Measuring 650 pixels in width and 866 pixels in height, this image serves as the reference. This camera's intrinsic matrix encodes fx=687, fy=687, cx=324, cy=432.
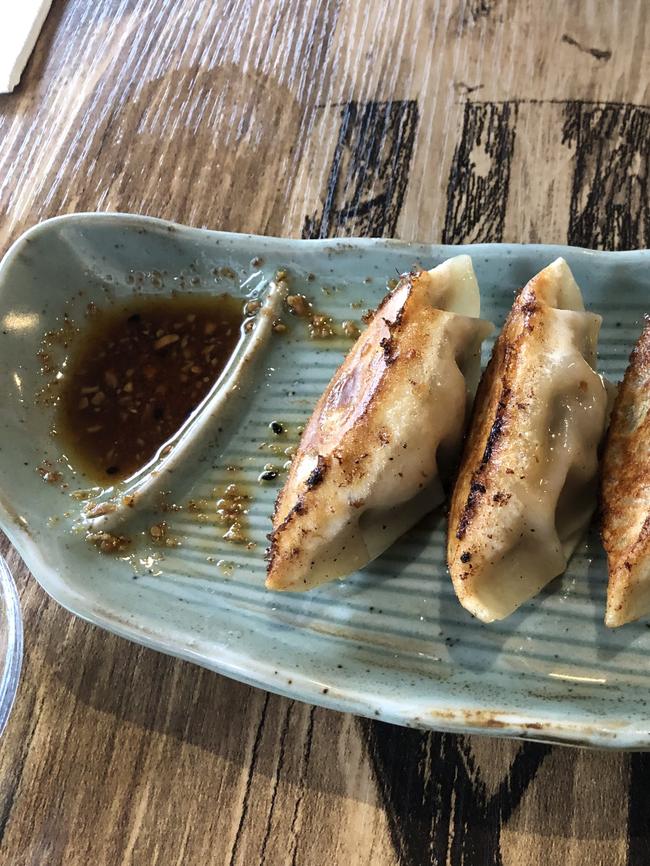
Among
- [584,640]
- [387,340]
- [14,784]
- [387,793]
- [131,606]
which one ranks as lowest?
[387,793]

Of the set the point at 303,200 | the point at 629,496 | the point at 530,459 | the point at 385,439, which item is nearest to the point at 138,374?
the point at 303,200

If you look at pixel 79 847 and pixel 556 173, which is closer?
pixel 79 847

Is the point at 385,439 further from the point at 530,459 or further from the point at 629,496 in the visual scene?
the point at 629,496

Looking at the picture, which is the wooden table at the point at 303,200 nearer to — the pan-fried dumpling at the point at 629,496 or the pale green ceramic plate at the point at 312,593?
the pale green ceramic plate at the point at 312,593

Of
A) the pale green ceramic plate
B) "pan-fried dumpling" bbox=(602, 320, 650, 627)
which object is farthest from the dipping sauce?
"pan-fried dumpling" bbox=(602, 320, 650, 627)

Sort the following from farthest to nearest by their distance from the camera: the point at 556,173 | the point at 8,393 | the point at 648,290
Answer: the point at 556,173 → the point at 8,393 → the point at 648,290

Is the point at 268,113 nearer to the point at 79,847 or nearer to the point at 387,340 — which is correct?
the point at 387,340

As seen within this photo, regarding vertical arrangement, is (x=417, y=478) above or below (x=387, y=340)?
below

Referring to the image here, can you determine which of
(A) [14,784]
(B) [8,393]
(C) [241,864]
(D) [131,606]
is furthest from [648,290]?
(A) [14,784]
